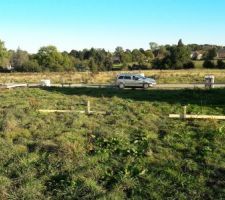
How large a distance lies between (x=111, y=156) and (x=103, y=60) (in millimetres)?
87769

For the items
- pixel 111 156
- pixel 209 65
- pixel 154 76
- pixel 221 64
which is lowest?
pixel 111 156

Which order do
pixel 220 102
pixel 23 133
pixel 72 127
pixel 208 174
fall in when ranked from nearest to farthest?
pixel 208 174 → pixel 23 133 → pixel 72 127 → pixel 220 102

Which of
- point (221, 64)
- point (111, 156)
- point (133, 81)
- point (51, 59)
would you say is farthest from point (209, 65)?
point (111, 156)

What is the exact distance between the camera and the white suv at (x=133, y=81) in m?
37.0

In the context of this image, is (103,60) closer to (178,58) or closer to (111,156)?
(178,58)

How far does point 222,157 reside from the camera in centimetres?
1180

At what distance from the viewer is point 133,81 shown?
3722cm

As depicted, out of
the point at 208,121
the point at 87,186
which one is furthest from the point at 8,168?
the point at 208,121

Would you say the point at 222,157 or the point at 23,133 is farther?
the point at 23,133

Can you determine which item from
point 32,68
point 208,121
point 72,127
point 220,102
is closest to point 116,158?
point 72,127

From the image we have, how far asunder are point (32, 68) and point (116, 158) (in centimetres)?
8781

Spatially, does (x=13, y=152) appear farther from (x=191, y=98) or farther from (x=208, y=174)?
(x=191, y=98)

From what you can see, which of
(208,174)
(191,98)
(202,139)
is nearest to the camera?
(208,174)

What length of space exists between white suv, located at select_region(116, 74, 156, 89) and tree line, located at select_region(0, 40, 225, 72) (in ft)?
137
